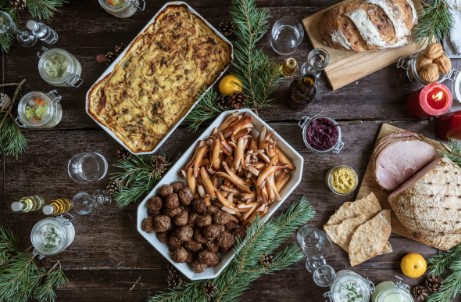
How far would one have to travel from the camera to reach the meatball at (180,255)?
176 centimetres

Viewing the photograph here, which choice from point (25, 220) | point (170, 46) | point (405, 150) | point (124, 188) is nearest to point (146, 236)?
point (124, 188)

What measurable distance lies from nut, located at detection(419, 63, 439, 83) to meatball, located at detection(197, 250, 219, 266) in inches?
43.1

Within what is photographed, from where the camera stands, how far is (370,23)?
1.78 meters

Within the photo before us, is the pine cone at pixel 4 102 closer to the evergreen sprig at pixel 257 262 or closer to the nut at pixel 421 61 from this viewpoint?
the evergreen sprig at pixel 257 262

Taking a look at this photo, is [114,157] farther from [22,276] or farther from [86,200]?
[22,276]

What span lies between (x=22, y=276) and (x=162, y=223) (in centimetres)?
63

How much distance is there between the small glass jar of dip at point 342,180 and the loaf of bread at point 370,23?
1.62ft

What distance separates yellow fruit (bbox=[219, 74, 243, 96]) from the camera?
185cm

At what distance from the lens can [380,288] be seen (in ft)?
6.11

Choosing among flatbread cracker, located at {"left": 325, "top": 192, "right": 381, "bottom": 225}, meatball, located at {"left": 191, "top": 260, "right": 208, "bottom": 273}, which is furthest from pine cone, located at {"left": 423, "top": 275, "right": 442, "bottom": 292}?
meatball, located at {"left": 191, "top": 260, "right": 208, "bottom": 273}

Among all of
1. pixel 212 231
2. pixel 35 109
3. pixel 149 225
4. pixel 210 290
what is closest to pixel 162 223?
pixel 149 225

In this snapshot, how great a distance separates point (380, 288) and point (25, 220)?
1.51m

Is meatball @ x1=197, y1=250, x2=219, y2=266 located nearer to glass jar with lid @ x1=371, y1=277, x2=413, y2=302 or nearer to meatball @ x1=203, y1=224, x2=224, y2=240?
meatball @ x1=203, y1=224, x2=224, y2=240

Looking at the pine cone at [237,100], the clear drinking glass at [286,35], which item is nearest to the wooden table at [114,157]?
the clear drinking glass at [286,35]
